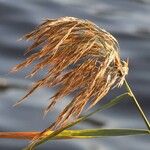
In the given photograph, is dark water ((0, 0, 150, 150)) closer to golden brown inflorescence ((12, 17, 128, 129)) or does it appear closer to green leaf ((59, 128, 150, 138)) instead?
green leaf ((59, 128, 150, 138))

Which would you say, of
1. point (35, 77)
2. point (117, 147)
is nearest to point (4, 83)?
point (35, 77)

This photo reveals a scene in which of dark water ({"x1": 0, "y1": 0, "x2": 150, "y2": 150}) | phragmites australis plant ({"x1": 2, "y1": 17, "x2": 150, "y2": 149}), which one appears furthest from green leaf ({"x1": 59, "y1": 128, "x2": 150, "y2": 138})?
dark water ({"x1": 0, "y1": 0, "x2": 150, "y2": 150})

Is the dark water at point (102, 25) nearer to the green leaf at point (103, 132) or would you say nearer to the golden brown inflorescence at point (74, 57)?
the green leaf at point (103, 132)

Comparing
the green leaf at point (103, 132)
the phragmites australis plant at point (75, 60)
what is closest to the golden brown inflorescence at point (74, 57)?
the phragmites australis plant at point (75, 60)

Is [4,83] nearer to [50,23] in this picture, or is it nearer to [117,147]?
[117,147]

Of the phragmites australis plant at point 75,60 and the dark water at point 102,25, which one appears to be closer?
the phragmites australis plant at point 75,60
